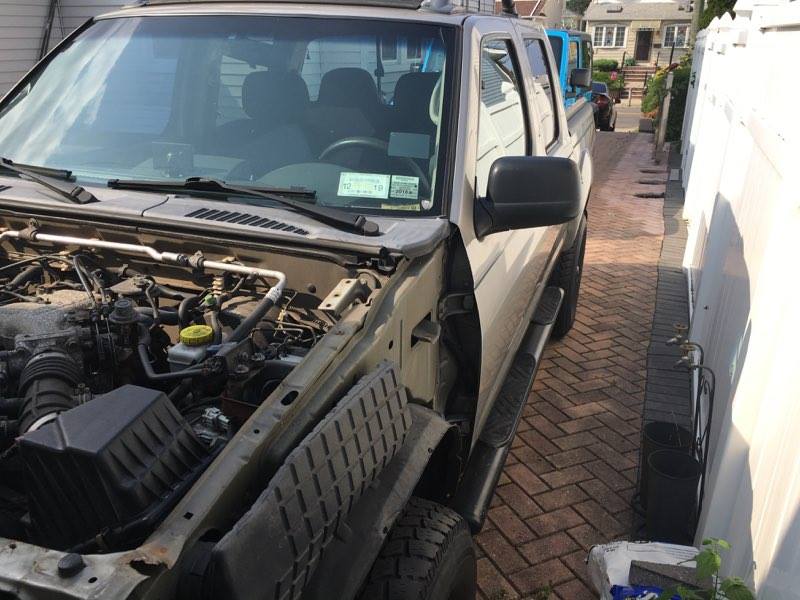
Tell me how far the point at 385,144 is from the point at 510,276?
0.98m

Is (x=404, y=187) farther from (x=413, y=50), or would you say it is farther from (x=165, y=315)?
(x=165, y=315)

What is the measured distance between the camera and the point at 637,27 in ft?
172

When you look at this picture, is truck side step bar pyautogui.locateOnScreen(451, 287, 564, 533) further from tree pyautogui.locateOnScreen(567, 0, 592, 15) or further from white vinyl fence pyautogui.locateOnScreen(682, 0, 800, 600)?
tree pyautogui.locateOnScreen(567, 0, 592, 15)

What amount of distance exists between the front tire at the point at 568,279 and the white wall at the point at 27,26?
8.17m

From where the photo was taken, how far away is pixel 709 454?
342 centimetres

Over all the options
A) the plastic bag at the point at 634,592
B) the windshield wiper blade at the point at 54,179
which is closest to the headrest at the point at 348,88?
the windshield wiper blade at the point at 54,179

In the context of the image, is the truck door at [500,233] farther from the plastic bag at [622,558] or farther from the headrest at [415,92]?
the plastic bag at [622,558]

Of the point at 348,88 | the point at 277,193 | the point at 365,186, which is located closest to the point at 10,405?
the point at 277,193

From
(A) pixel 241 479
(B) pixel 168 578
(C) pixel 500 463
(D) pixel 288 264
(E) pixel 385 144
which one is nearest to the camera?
(B) pixel 168 578

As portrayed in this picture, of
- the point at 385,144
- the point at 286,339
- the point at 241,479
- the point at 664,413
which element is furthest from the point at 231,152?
the point at 664,413

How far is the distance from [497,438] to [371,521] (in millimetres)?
1477

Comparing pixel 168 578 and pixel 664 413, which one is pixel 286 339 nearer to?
pixel 168 578

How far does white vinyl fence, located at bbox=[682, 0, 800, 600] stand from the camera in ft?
6.44

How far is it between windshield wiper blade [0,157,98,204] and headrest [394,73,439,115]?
3.87ft
